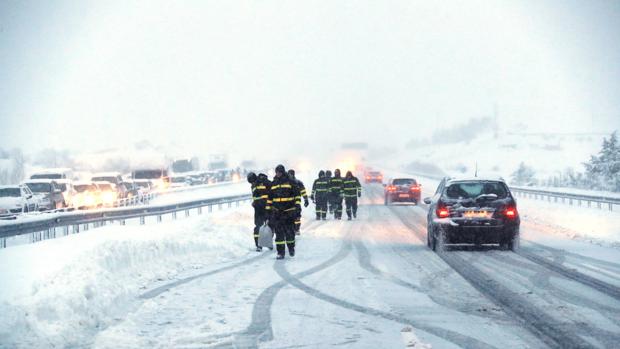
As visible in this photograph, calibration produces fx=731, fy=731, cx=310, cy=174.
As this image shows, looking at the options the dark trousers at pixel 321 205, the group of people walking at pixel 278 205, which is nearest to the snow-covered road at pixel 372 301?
the group of people walking at pixel 278 205

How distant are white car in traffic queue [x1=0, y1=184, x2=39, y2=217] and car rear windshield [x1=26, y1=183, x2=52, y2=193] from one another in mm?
2847

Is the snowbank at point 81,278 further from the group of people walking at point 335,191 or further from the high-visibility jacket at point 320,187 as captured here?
the group of people walking at point 335,191

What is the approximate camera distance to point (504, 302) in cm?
905

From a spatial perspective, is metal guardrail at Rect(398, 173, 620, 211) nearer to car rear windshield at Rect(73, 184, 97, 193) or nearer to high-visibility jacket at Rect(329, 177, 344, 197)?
high-visibility jacket at Rect(329, 177, 344, 197)

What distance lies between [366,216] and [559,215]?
23.8ft

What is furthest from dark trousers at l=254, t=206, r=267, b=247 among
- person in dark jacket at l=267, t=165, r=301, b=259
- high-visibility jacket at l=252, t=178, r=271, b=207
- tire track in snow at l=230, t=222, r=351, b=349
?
tire track in snow at l=230, t=222, r=351, b=349

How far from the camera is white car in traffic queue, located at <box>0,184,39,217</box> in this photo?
26.8 m

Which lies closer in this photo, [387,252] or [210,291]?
[210,291]

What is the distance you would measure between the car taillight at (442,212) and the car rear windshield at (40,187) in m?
21.2

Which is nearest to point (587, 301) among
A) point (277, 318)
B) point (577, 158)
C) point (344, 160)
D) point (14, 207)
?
point (277, 318)

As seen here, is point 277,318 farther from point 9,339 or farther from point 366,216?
point 366,216

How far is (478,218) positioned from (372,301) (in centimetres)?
647

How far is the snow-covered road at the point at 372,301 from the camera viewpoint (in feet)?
23.2

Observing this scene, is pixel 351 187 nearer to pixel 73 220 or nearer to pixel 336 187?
pixel 336 187
